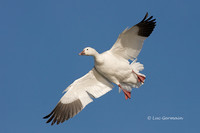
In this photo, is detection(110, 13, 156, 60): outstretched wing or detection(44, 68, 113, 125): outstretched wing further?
detection(44, 68, 113, 125): outstretched wing

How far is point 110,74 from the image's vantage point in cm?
1022

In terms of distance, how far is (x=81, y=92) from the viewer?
10688mm

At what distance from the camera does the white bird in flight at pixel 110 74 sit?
32.5ft

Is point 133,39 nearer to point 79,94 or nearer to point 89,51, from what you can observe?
point 89,51

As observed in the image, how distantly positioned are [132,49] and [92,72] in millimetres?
1569

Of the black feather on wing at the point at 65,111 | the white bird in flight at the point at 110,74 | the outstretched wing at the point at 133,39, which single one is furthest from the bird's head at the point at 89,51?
the black feather on wing at the point at 65,111

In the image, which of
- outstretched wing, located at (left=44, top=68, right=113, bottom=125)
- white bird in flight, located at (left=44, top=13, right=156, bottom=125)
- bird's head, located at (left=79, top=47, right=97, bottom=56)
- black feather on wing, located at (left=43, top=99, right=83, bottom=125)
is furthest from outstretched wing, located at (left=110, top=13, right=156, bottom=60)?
black feather on wing, located at (left=43, top=99, right=83, bottom=125)

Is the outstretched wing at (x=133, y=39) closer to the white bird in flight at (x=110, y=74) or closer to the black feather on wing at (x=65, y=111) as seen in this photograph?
the white bird in flight at (x=110, y=74)

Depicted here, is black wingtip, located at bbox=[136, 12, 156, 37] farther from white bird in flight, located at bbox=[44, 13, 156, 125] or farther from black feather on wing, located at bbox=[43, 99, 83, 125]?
black feather on wing, located at bbox=[43, 99, 83, 125]

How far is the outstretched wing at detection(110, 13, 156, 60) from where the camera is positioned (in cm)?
979

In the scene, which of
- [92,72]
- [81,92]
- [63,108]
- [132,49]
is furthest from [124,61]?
[63,108]

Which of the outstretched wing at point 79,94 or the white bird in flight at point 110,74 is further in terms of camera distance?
the outstretched wing at point 79,94

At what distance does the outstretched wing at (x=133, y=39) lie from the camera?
9788 millimetres

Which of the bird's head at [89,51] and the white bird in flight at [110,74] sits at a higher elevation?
the bird's head at [89,51]
